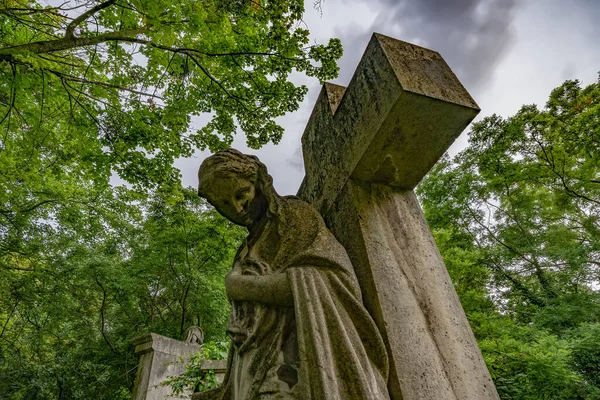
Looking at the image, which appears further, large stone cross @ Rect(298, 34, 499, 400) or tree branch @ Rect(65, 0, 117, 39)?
tree branch @ Rect(65, 0, 117, 39)

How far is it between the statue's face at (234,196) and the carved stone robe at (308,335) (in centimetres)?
33

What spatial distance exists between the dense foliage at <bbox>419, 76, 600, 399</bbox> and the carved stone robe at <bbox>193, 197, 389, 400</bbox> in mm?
6481

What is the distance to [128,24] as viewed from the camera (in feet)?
15.7

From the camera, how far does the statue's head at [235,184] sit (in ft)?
7.00

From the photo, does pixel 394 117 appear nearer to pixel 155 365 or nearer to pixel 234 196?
pixel 234 196

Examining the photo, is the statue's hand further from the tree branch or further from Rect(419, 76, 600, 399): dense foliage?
Rect(419, 76, 600, 399): dense foliage

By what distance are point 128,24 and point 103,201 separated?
22.8 ft

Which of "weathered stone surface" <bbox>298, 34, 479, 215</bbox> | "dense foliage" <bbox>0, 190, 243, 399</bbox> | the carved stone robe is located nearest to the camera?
the carved stone robe

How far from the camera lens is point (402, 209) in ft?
7.10

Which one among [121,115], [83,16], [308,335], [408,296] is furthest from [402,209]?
[121,115]

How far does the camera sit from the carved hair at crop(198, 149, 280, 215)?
6.99ft

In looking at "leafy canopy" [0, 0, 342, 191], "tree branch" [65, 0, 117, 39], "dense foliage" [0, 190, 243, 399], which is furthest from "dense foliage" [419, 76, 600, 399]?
"tree branch" [65, 0, 117, 39]

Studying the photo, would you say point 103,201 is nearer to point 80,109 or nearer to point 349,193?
point 80,109

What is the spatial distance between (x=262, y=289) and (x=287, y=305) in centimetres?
15
